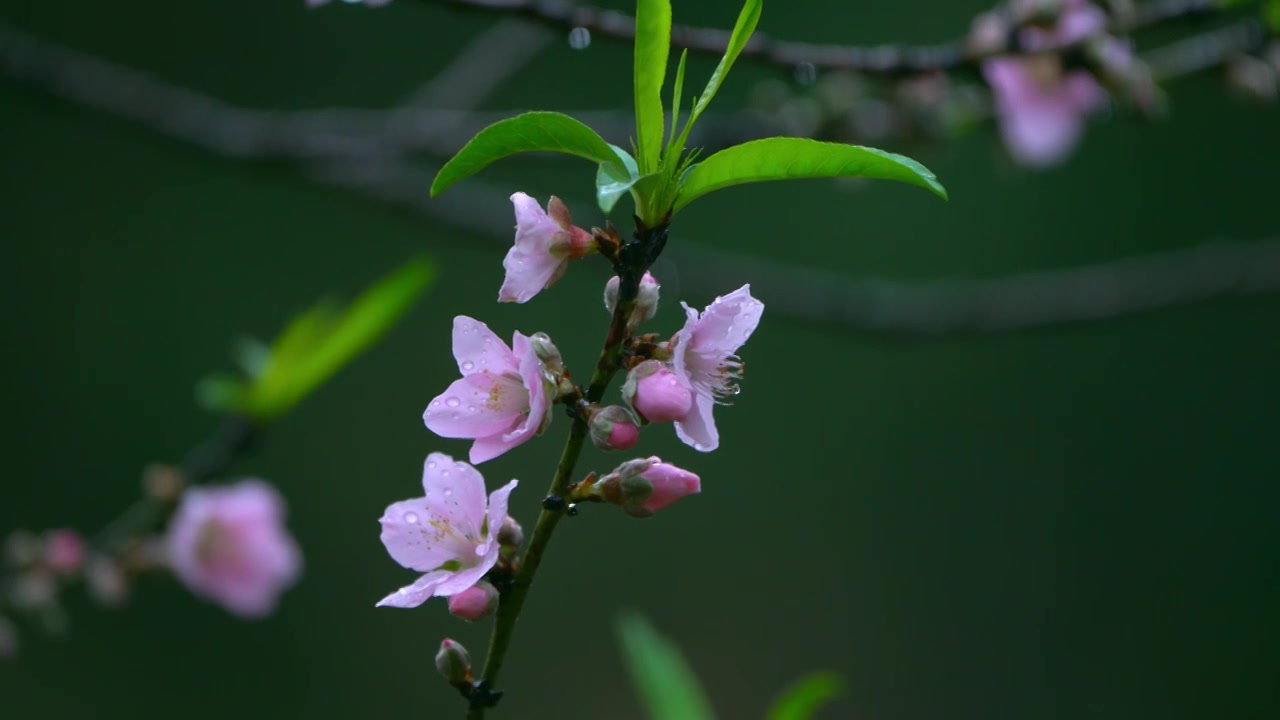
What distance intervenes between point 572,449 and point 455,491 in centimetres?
11

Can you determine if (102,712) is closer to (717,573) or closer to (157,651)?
(157,651)

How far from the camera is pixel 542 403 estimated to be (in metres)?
0.52

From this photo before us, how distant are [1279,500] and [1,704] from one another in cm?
373

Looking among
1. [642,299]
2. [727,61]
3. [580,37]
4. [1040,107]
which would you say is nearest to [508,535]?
[642,299]

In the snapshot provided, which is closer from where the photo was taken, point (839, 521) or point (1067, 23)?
point (1067, 23)

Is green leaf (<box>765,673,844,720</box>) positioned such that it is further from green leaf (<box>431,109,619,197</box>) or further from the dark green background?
the dark green background

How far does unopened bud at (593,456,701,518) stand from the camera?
0.52 m

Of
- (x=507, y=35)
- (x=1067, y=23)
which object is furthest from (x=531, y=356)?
(x=507, y=35)

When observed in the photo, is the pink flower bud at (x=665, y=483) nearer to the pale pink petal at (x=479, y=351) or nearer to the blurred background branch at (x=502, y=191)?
the pale pink petal at (x=479, y=351)

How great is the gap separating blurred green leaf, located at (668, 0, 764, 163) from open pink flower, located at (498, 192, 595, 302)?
0.06 meters

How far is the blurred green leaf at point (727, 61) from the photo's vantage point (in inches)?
21.2

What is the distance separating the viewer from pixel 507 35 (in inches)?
78.0

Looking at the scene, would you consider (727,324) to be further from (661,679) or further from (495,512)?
(661,679)

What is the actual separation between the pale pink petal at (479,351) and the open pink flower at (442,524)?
1.9 inches
